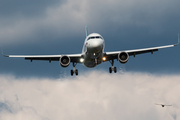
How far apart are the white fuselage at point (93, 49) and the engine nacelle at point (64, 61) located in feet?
9.42

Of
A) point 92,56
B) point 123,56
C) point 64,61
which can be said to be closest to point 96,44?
point 92,56

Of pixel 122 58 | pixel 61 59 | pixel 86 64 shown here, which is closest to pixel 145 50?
pixel 122 58

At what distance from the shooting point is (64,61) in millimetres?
60875

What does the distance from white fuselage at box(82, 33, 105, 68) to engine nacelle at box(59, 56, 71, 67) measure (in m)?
2.87

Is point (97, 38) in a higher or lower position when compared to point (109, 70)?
higher

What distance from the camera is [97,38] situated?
57812 millimetres

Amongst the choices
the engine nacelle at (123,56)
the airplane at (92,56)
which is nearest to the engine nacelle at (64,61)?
the airplane at (92,56)

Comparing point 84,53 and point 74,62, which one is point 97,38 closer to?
point 84,53

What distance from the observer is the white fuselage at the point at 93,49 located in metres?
57.1

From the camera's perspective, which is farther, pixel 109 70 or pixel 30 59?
pixel 109 70

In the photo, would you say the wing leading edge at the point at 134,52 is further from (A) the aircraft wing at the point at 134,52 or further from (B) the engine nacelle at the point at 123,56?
(B) the engine nacelle at the point at 123,56

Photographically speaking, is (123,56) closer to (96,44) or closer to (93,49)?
(93,49)

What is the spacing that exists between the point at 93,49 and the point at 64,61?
6.10 meters

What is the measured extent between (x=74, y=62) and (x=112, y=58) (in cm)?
687
